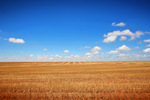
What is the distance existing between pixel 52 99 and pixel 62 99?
0.82 metres

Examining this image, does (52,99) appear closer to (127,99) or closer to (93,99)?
(93,99)

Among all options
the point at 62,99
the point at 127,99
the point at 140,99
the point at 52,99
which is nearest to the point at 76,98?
the point at 62,99

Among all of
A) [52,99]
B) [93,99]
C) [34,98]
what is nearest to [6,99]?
[34,98]

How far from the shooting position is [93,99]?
8328 millimetres

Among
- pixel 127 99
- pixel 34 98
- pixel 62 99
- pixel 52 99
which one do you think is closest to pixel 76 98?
pixel 62 99

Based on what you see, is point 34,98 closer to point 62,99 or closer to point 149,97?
point 62,99

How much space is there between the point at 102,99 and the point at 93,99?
73cm

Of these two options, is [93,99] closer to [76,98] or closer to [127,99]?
[76,98]

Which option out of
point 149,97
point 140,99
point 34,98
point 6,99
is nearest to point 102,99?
point 140,99

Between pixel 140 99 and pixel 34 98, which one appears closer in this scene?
pixel 140 99

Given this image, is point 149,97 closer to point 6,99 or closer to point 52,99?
point 52,99

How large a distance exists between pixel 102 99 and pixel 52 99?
4059 mm

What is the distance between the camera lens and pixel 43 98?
883 cm

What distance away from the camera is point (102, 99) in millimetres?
8336
